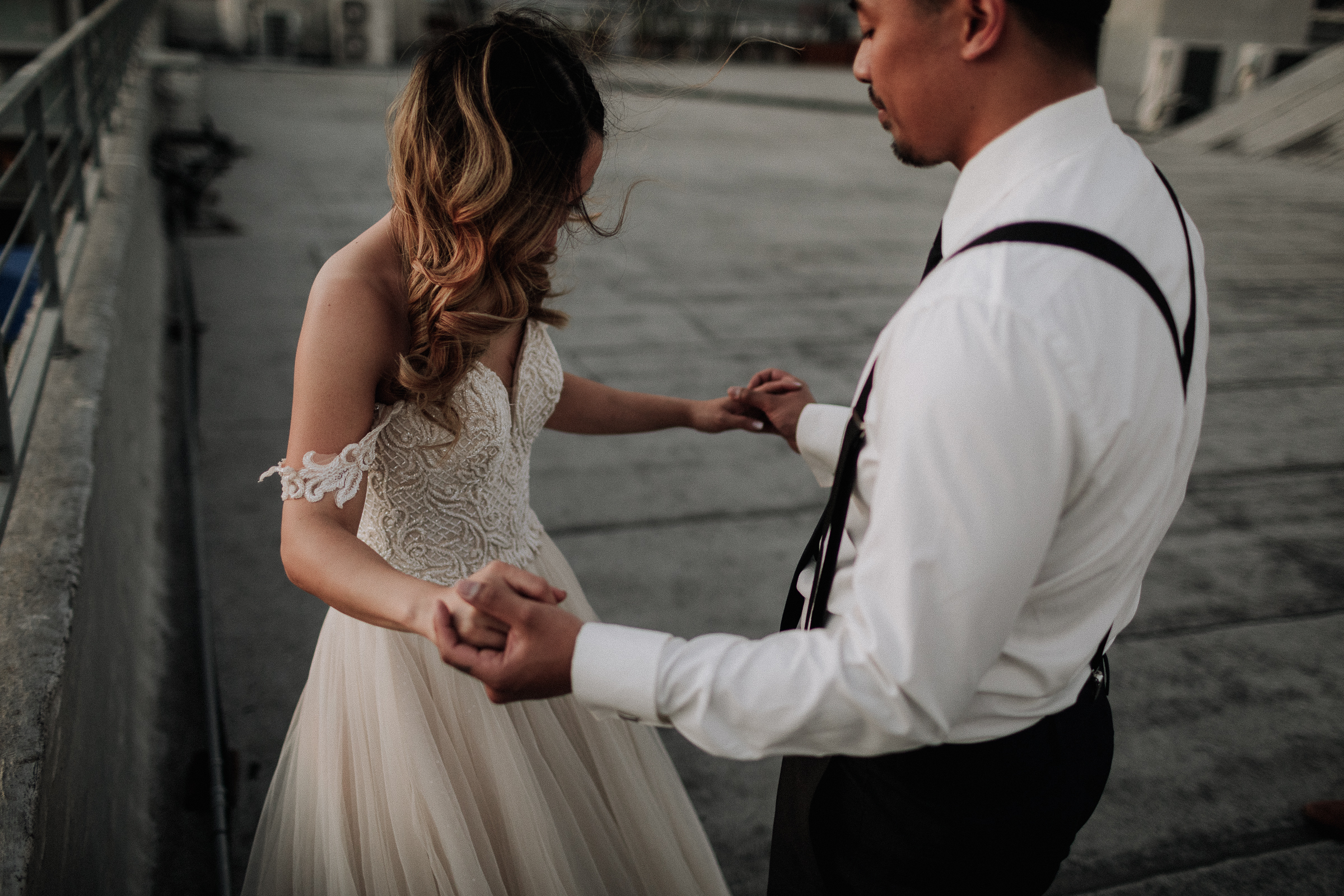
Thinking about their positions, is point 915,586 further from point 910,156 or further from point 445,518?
point 445,518

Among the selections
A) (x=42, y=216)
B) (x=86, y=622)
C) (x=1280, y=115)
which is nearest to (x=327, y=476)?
(x=86, y=622)

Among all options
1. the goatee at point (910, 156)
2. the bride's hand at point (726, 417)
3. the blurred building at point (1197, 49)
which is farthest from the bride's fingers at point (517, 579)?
the blurred building at point (1197, 49)

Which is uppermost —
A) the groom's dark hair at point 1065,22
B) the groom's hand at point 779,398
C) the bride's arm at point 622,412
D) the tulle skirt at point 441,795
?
the groom's dark hair at point 1065,22

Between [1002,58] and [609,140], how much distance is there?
1.09 metres

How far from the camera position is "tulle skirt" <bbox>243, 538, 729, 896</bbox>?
1788 millimetres

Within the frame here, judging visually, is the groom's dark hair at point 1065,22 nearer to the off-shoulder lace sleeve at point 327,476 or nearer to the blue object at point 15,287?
the off-shoulder lace sleeve at point 327,476

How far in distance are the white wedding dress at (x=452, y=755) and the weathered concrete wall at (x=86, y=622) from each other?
0.41 metres

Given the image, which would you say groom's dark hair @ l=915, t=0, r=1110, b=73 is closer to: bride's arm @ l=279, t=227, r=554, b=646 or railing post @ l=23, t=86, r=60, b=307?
bride's arm @ l=279, t=227, r=554, b=646

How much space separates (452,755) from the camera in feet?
6.19

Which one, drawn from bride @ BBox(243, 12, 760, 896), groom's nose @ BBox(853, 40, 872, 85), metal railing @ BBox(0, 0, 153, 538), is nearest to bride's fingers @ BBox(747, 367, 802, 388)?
bride @ BBox(243, 12, 760, 896)

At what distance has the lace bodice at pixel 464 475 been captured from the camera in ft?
6.02

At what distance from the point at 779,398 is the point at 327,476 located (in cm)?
93

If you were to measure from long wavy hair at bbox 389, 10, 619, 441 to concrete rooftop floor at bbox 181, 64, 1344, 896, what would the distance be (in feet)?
1.37

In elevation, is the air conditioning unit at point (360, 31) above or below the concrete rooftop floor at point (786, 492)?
above
